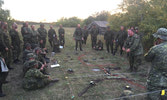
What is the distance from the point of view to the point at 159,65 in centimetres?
279

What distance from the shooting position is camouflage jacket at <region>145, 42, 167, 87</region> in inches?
107

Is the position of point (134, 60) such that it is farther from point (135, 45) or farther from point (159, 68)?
point (159, 68)

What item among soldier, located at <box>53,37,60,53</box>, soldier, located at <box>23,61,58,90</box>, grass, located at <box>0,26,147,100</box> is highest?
soldier, located at <box>53,37,60,53</box>

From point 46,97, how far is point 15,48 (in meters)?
4.58

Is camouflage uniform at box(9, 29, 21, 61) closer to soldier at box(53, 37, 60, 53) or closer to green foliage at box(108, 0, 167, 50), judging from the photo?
soldier at box(53, 37, 60, 53)

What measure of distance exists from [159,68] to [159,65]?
0.07 metres

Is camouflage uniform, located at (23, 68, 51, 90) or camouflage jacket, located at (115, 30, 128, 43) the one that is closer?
camouflage uniform, located at (23, 68, 51, 90)

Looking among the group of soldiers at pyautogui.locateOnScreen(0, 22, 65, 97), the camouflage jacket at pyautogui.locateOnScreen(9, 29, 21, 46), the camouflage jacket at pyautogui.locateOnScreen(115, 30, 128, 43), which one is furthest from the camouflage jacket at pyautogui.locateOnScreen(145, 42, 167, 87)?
the camouflage jacket at pyautogui.locateOnScreen(9, 29, 21, 46)

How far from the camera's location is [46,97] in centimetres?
405

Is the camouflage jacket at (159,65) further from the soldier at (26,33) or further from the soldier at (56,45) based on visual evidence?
the soldier at (56,45)

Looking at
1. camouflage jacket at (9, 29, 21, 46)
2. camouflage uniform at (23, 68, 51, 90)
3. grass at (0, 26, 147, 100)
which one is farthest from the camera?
camouflage jacket at (9, 29, 21, 46)

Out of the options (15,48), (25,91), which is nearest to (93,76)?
(25,91)

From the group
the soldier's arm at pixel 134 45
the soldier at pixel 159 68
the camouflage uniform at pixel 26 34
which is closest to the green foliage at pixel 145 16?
the soldier's arm at pixel 134 45

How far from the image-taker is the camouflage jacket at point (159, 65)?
2711 mm
